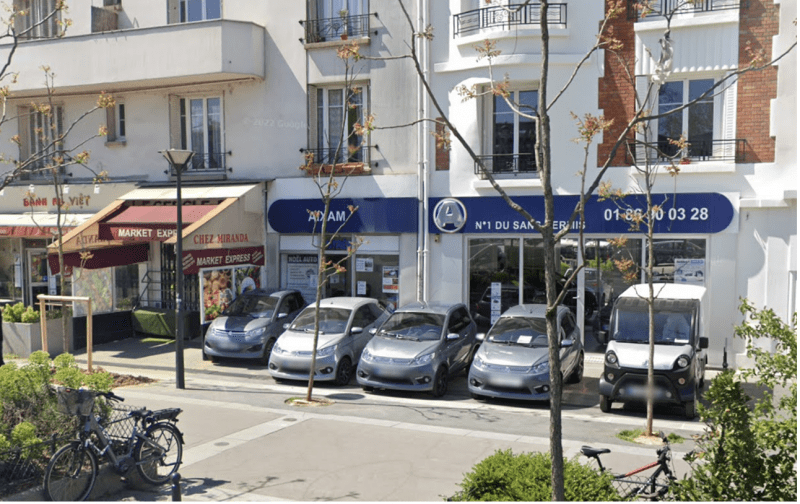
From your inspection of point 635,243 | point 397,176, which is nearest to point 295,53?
point 397,176

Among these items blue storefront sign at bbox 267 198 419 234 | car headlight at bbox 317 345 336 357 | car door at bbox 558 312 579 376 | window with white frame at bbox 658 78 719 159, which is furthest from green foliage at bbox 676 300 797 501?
blue storefront sign at bbox 267 198 419 234

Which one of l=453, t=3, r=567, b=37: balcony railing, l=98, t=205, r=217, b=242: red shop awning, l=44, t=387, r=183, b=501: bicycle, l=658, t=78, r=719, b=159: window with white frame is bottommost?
l=44, t=387, r=183, b=501: bicycle

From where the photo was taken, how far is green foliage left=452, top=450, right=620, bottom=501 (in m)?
Result: 5.82

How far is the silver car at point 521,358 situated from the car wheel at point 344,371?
8.77ft

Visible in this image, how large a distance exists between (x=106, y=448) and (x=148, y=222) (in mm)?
10807

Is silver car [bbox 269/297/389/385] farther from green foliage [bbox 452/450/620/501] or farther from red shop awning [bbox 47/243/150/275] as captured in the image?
green foliage [bbox 452/450/620/501]

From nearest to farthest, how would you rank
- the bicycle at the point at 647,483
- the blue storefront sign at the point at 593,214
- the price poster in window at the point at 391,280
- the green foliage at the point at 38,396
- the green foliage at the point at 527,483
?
the green foliage at the point at 527,483, the bicycle at the point at 647,483, the green foliage at the point at 38,396, the blue storefront sign at the point at 593,214, the price poster in window at the point at 391,280

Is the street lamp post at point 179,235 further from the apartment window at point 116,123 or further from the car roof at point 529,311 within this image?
the apartment window at point 116,123

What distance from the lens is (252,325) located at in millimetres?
16438

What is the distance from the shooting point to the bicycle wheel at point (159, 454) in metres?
8.23

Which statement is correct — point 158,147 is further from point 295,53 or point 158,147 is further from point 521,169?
point 521,169

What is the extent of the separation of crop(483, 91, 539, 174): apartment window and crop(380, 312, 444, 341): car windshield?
15.4 feet

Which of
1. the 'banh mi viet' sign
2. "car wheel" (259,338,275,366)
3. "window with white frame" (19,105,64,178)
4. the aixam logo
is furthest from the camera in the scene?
"window with white frame" (19,105,64,178)

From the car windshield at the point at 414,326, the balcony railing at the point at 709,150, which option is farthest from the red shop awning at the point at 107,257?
the balcony railing at the point at 709,150
